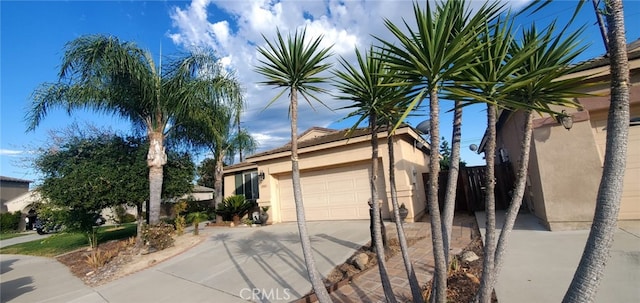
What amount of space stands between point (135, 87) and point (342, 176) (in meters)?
7.97

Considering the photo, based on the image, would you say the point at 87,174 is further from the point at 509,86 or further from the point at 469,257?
the point at 509,86

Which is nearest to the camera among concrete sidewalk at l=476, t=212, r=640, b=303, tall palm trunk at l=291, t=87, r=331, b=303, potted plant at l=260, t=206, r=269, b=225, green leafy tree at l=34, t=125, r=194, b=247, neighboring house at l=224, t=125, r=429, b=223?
tall palm trunk at l=291, t=87, r=331, b=303

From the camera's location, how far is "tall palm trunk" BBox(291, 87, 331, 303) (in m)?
3.24

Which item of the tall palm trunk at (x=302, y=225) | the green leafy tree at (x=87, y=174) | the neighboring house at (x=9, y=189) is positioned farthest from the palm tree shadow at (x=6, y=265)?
the neighboring house at (x=9, y=189)

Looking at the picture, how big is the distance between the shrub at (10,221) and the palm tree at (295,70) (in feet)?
118

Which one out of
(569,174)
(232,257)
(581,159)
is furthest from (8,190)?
(581,159)

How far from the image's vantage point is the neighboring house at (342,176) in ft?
32.6

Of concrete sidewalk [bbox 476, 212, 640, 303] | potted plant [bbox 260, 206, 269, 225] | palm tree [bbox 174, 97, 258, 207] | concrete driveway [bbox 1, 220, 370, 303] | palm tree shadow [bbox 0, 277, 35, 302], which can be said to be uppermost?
palm tree [bbox 174, 97, 258, 207]

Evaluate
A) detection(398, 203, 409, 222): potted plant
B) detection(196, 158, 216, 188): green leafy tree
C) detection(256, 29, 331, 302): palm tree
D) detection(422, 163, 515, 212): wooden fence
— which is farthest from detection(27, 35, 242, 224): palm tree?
detection(196, 158, 216, 188): green leafy tree

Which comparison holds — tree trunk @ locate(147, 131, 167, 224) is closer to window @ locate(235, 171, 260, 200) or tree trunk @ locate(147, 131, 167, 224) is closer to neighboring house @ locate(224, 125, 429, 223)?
neighboring house @ locate(224, 125, 429, 223)

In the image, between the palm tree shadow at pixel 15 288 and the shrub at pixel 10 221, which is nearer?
the palm tree shadow at pixel 15 288

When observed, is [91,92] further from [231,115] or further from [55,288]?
[55,288]

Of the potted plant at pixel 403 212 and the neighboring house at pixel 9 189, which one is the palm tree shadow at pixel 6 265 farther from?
the neighboring house at pixel 9 189

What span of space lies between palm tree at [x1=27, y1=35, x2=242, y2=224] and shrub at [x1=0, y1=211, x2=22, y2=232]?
1020 inches
